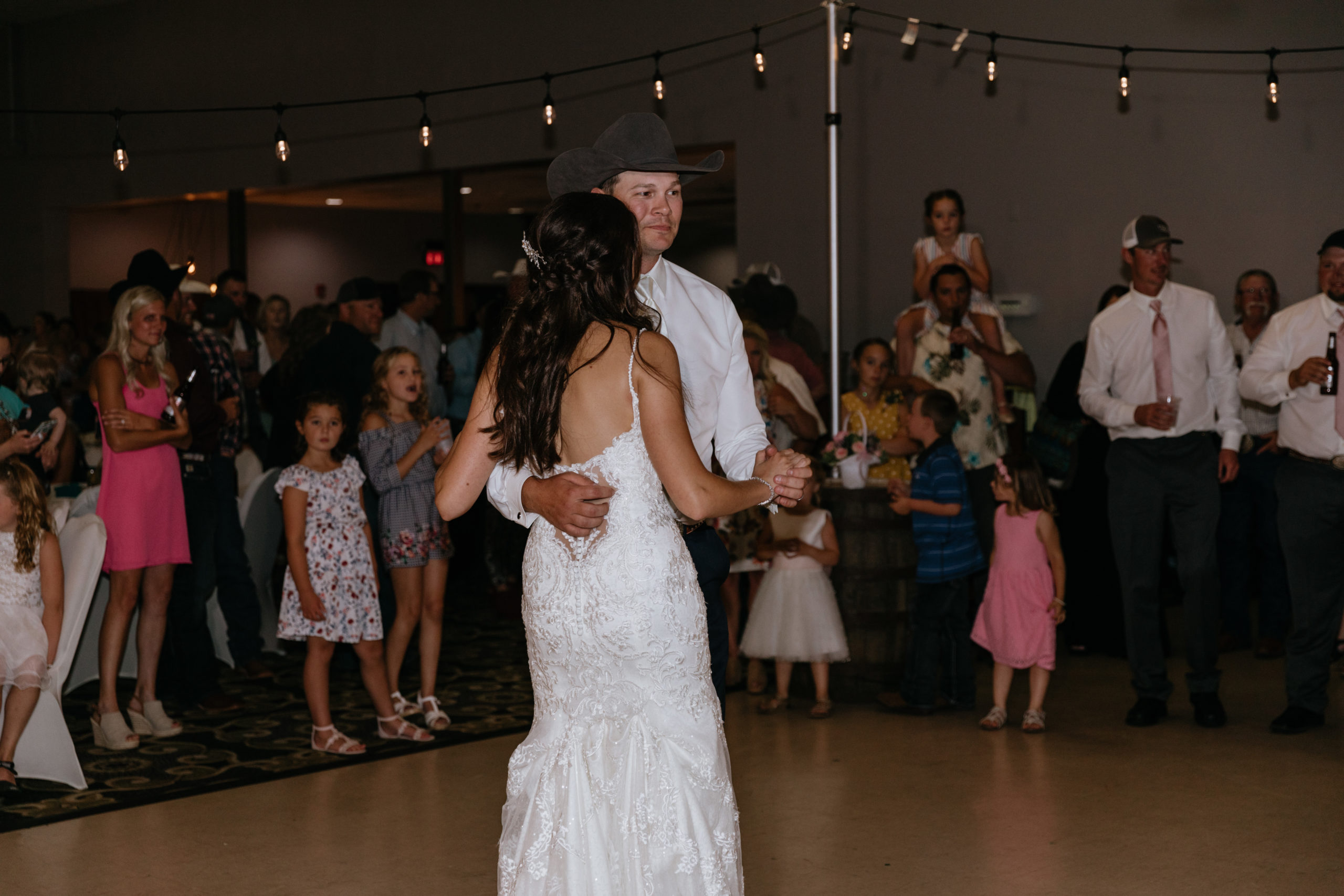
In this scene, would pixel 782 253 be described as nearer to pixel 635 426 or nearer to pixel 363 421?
pixel 363 421

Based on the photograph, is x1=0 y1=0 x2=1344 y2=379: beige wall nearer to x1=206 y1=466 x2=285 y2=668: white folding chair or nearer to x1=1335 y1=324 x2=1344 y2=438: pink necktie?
x1=1335 y1=324 x2=1344 y2=438: pink necktie

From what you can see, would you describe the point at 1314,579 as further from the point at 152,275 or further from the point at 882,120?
the point at 152,275

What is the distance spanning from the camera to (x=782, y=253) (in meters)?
9.05

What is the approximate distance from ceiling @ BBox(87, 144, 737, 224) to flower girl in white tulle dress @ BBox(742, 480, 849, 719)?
4.97 metres

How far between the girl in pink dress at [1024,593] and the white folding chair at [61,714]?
324 cm

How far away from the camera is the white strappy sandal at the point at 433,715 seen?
510 centimetres

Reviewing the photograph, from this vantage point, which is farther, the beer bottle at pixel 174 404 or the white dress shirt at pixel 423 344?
the white dress shirt at pixel 423 344

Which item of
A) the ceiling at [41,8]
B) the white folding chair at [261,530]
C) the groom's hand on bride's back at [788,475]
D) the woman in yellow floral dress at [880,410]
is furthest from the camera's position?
the ceiling at [41,8]

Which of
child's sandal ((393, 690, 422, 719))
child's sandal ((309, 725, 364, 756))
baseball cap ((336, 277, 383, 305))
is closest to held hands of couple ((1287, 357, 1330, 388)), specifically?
child's sandal ((393, 690, 422, 719))

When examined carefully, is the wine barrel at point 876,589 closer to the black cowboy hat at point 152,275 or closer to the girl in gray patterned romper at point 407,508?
the girl in gray patterned romper at point 407,508

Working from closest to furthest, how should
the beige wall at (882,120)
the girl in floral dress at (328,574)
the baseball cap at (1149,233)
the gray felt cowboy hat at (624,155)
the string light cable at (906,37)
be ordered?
1. the gray felt cowboy hat at (624,155)
2. the girl in floral dress at (328,574)
3. the baseball cap at (1149,233)
4. the string light cable at (906,37)
5. the beige wall at (882,120)

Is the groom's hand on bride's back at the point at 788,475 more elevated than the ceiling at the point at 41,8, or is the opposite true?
the ceiling at the point at 41,8

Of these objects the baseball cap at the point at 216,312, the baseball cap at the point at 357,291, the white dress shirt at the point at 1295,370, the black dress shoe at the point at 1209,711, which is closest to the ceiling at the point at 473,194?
the baseball cap at the point at 216,312

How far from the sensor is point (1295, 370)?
198 inches
